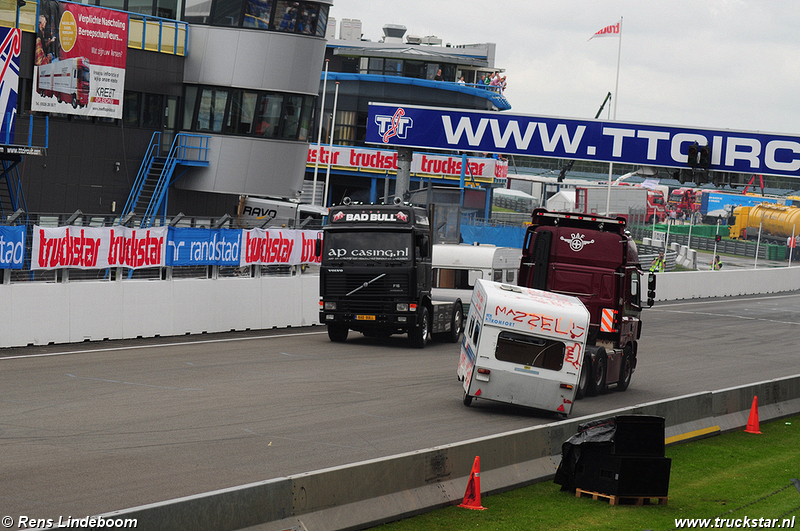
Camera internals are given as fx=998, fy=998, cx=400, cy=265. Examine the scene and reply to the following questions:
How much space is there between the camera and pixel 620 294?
1903cm

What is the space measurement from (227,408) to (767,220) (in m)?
79.9

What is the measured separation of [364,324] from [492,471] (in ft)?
40.5

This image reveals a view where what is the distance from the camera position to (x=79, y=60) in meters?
33.6

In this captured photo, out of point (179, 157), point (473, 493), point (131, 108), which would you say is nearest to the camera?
point (473, 493)

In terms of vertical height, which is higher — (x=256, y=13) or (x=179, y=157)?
(x=256, y=13)

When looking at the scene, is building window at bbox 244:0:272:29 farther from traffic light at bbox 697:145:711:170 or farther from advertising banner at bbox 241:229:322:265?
traffic light at bbox 697:145:711:170

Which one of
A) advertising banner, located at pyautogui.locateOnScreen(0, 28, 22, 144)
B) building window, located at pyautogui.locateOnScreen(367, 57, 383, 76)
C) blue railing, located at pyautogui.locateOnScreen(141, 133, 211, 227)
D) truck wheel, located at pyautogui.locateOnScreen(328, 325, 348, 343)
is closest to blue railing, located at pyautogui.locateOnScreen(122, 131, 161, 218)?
blue railing, located at pyautogui.locateOnScreen(141, 133, 211, 227)

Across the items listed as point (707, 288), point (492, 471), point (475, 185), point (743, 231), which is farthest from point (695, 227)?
point (492, 471)

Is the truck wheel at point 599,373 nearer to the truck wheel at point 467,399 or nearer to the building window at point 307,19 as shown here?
the truck wheel at point 467,399

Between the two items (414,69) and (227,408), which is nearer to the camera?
(227,408)

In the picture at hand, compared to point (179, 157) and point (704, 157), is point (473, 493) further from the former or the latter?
point (179, 157)

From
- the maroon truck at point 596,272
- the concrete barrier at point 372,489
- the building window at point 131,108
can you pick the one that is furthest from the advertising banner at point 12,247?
the building window at point 131,108

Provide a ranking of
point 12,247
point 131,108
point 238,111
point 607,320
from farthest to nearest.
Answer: point 238,111, point 131,108, point 12,247, point 607,320

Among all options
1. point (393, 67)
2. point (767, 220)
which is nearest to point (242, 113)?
point (393, 67)
